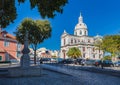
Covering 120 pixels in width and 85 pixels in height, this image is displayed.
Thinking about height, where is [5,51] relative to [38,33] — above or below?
below

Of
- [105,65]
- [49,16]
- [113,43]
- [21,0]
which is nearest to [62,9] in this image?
[49,16]

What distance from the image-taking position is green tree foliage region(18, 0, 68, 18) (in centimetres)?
1330

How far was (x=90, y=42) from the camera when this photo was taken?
151375mm

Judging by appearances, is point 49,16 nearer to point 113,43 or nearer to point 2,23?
point 2,23

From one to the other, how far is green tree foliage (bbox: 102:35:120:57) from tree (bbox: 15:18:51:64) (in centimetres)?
2114

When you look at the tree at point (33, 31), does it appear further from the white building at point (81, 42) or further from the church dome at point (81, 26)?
the church dome at point (81, 26)

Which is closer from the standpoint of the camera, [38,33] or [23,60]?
[23,60]

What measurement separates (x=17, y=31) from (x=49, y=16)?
36.1m

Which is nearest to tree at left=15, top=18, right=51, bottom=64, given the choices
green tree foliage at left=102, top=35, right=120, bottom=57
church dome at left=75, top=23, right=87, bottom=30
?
green tree foliage at left=102, top=35, right=120, bottom=57

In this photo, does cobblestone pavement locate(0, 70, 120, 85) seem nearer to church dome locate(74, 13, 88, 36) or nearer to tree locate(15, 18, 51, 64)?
tree locate(15, 18, 51, 64)

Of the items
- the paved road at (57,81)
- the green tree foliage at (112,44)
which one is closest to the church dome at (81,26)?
the green tree foliage at (112,44)

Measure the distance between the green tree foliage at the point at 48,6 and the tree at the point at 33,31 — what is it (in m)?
33.8

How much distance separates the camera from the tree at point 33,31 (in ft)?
157

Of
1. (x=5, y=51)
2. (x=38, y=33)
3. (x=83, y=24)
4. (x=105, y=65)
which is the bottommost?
(x=105, y=65)
